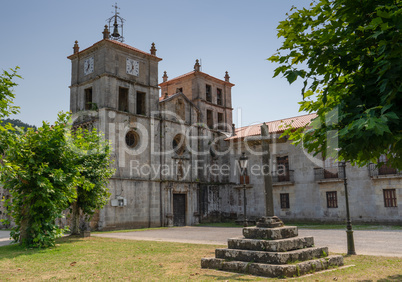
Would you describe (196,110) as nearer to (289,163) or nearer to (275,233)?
(289,163)

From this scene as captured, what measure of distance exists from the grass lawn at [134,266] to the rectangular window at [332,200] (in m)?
17.1

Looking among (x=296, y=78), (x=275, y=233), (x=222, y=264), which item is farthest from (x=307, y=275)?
(x=296, y=78)

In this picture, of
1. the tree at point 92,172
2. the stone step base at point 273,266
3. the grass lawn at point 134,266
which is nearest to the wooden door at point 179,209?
the tree at point 92,172

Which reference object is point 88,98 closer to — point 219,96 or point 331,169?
point 219,96

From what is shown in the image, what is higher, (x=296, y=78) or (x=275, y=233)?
(x=296, y=78)

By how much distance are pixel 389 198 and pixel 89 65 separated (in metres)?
23.5

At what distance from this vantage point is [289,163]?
27625mm

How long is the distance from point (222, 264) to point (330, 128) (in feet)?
13.4

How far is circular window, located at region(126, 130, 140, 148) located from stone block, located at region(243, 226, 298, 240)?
18.6 m

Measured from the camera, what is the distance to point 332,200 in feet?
83.0

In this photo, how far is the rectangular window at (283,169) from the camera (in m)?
27.8

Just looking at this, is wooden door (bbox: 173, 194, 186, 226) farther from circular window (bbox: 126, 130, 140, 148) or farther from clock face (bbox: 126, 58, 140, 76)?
clock face (bbox: 126, 58, 140, 76)

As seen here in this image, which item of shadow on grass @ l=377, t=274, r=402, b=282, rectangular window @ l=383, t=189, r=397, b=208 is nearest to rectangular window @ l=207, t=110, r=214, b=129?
rectangular window @ l=383, t=189, r=397, b=208

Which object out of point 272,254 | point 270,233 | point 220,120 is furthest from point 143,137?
point 272,254
